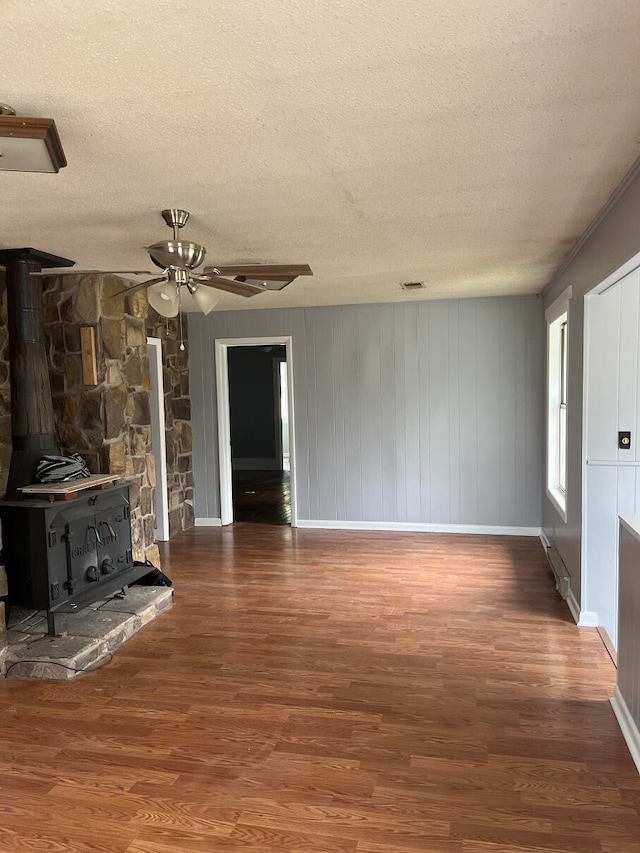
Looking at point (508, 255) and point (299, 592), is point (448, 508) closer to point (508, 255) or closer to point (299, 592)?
A: point (299, 592)

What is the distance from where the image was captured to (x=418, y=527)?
6.13 meters

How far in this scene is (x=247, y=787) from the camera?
2.28 m

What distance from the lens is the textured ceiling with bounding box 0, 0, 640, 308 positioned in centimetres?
138

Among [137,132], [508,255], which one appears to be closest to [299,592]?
[508,255]

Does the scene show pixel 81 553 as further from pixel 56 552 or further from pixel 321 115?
pixel 321 115

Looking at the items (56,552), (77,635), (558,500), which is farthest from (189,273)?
(558,500)

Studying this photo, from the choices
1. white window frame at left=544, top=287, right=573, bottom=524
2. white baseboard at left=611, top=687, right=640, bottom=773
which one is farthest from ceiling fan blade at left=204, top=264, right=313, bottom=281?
white window frame at left=544, top=287, right=573, bottom=524

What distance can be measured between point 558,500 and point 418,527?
166 centimetres

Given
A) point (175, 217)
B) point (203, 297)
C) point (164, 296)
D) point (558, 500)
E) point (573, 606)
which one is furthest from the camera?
point (558, 500)

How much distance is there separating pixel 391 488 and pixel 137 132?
4.68 metres

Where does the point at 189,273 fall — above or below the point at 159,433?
above

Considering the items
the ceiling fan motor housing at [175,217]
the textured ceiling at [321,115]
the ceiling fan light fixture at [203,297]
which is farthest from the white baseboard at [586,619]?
the ceiling fan motor housing at [175,217]

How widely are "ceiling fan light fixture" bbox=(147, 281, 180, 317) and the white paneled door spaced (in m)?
2.33

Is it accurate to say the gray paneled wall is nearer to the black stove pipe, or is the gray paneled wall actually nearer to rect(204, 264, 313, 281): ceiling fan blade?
the black stove pipe
